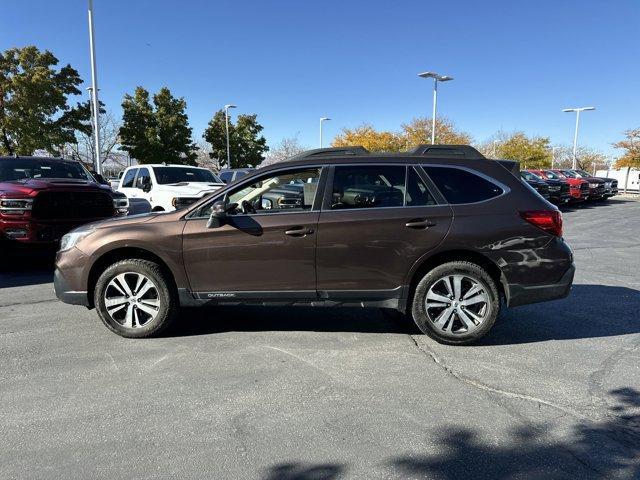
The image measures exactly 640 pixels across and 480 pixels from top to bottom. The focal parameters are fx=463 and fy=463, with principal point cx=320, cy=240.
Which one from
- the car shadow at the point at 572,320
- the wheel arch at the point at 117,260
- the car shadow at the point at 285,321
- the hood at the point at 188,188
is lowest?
the car shadow at the point at 285,321

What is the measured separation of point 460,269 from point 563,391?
1308mm

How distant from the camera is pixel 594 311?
553 centimetres

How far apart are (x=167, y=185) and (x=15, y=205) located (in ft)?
12.7

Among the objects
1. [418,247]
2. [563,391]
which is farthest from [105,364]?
[563,391]

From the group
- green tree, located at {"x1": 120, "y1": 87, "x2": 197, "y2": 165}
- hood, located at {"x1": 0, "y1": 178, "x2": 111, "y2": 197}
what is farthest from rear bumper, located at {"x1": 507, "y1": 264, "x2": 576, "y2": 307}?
green tree, located at {"x1": 120, "y1": 87, "x2": 197, "y2": 165}

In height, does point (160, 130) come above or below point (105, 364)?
above

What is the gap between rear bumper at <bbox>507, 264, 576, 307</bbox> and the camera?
14.2ft

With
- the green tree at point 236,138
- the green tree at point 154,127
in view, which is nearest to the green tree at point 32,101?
the green tree at point 154,127

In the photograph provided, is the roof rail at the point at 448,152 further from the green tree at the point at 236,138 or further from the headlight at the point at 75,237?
the green tree at the point at 236,138

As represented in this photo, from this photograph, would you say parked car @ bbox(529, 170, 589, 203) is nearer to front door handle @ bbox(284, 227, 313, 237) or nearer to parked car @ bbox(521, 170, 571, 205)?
parked car @ bbox(521, 170, 571, 205)

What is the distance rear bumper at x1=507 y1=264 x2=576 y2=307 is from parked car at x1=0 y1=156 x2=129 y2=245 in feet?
22.0

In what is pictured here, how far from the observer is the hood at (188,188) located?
1024cm

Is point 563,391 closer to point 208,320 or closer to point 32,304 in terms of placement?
point 208,320

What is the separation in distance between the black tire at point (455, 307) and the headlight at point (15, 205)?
6168mm
